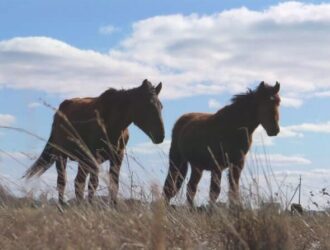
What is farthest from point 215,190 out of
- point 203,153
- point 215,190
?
point 203,153

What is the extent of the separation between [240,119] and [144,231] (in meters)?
9.01

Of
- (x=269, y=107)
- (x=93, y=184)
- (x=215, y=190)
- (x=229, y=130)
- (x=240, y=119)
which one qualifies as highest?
(x=269, y=107)

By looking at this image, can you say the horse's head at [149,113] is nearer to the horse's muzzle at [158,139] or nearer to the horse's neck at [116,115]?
the horse's muzzle at [158,139]

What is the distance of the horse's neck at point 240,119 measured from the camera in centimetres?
1338

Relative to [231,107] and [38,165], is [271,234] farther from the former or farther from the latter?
[231,107]

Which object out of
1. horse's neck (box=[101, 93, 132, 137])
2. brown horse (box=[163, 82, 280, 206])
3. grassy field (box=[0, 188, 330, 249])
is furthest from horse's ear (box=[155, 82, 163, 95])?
grassy field (box=[0, 188, 330, 249])

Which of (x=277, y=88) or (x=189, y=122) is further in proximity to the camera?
(x=189, y=122)

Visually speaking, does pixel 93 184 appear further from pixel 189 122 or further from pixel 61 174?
pixel 189 122

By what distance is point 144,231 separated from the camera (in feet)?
15.1

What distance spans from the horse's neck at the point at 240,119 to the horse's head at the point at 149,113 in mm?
1766

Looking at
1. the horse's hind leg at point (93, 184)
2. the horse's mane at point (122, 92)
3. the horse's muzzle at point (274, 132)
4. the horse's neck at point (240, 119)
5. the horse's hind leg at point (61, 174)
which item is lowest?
the horse's hind leg at point (61, 174)

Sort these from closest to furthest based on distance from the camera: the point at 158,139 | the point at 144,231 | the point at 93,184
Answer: the point at 144,231, the point at 93,184, the point at 158,139

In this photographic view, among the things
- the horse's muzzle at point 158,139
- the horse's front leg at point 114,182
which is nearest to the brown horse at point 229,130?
the horse's muzzle at point 158,139

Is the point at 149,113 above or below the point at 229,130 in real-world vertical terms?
above
